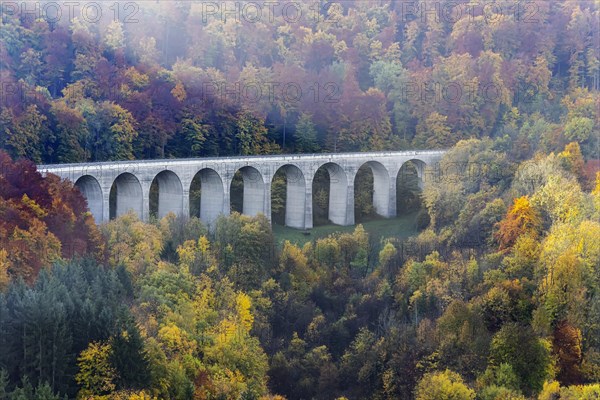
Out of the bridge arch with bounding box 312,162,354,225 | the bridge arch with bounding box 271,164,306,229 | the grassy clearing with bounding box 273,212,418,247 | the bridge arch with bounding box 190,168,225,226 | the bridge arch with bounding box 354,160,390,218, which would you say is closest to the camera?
the bridge arch with bounding box 190,168,225,226

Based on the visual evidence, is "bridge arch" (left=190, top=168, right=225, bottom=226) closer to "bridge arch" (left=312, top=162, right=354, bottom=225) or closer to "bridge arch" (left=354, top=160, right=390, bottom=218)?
"bridge arch" (left=312, top=162, right=354, bottom=225)

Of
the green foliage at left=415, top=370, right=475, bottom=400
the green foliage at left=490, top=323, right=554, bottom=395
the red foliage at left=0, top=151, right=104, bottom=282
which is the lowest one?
the green foliage at left=415, top=370, right=475, bottom=400

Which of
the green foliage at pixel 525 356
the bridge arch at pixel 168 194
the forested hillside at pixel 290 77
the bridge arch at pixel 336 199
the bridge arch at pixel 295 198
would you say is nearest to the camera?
the green foliage at pixel 525 356

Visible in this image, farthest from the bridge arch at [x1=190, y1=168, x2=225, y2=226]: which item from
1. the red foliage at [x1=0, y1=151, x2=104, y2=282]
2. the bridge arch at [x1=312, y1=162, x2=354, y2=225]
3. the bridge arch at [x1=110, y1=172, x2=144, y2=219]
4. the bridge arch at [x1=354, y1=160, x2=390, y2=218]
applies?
the red foliage at [x1=0, y1=151, x2=104, y2=282]

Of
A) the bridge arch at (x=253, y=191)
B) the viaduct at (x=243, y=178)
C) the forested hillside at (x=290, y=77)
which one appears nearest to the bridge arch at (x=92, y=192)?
the viaduct at (x=243, y=178)

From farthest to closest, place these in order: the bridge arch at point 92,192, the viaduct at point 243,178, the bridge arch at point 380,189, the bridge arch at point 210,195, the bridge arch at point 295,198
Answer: the bridge arch at point 380,189 → the bridge arch at point 295,198 → the bridge arch at point 210,195 → the viaduct at point 243,178 → the bridge arch at point 92,192

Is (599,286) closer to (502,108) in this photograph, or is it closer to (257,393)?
(257,393)

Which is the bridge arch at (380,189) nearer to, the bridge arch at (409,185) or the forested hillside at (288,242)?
the forested hillside at (288,242)
